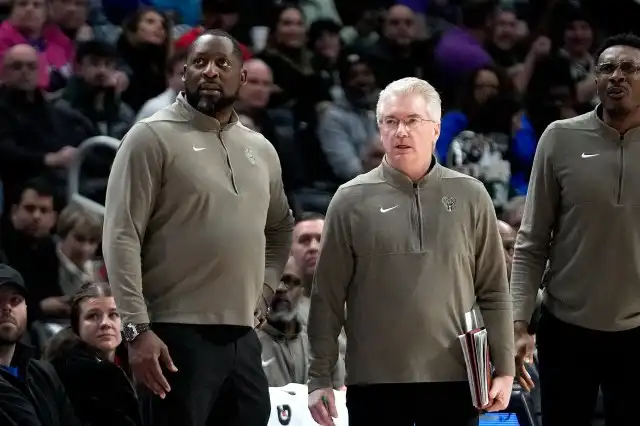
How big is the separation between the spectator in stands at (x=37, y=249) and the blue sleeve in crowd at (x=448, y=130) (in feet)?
9.01

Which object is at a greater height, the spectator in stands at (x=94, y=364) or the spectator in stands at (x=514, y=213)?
the spectator in stands at (x=514, y=213)

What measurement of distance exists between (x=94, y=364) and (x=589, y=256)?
235 centimetres

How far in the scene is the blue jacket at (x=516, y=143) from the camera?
8570 mm

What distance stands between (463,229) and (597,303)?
549 mm

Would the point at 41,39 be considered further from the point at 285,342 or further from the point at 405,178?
the point at 405,178

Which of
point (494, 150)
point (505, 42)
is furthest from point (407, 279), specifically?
point (505, 42)

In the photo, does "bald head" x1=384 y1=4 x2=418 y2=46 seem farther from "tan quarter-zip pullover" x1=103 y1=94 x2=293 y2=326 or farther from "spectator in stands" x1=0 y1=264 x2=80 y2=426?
"tan quarter-zip pullover" x1=103 y1=94 x2=293 y2=326

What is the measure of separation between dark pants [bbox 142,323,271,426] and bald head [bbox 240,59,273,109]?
3.84 metres

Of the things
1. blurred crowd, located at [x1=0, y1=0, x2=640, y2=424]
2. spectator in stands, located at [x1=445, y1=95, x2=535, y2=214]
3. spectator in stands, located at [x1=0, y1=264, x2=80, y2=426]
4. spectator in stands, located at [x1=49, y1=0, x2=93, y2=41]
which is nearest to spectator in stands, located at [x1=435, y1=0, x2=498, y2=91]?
blurred crowd, located at [x1=0, y1=0, x2=640, y2=424]

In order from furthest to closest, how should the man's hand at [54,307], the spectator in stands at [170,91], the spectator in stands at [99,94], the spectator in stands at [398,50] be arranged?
the spectator in stands at [398,50] < the spectator in stands at [99,94] < the spectator in stands at [170,91] < the man's hand at [54,307]

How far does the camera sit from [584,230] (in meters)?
4.36

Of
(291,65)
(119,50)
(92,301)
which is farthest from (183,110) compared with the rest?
(291,65)

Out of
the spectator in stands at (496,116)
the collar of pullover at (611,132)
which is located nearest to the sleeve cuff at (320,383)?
the collar of pullover at (611,132)

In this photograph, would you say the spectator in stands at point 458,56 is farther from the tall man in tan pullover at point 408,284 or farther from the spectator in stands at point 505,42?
the tall man in tan pullover at point 408,284
